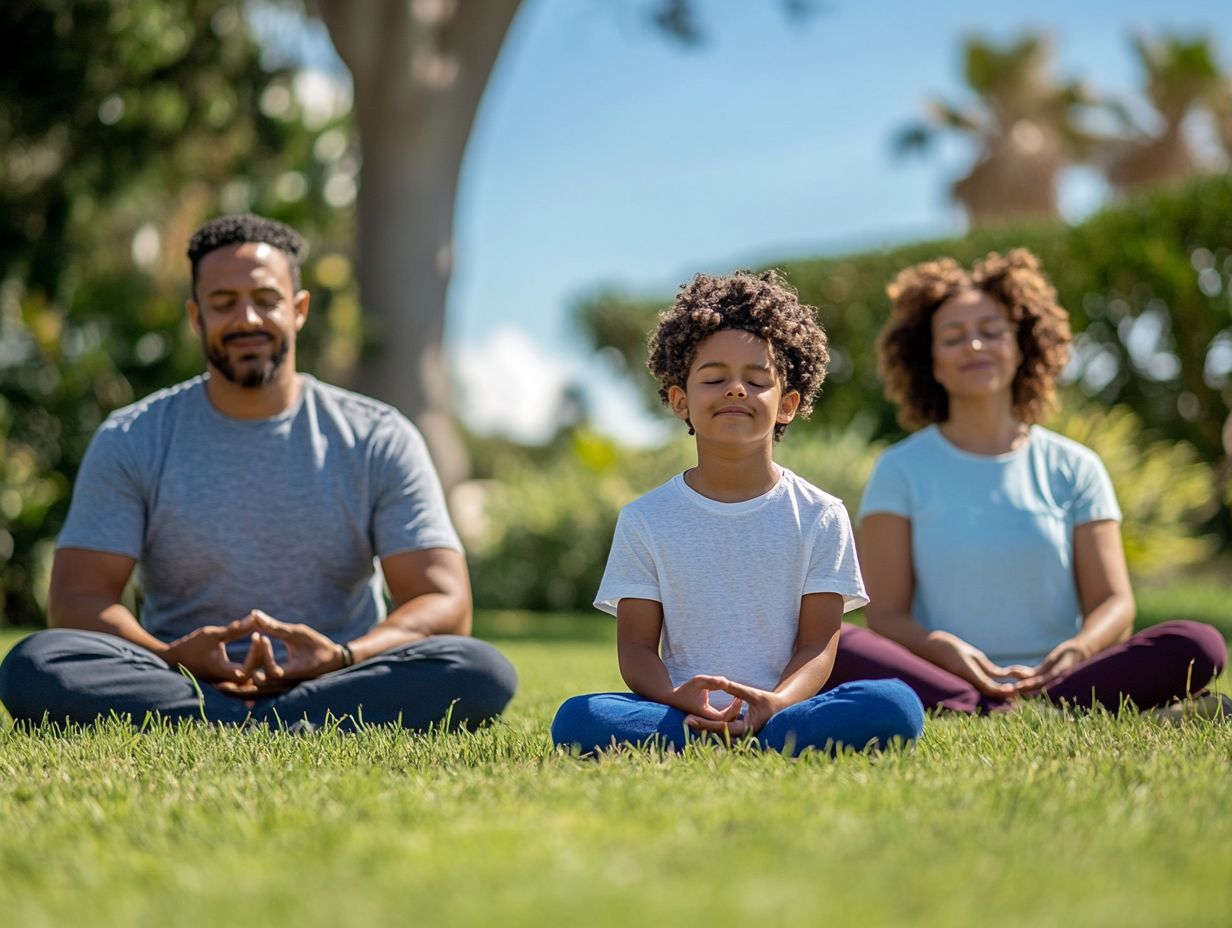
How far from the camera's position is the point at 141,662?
416 cm

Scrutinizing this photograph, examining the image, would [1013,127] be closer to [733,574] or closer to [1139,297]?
[1139,297]

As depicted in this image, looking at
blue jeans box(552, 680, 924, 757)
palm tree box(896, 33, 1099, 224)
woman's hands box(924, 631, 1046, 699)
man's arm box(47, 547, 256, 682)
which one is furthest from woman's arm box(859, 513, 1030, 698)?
palm tree box(896, 33, 1099, 224)

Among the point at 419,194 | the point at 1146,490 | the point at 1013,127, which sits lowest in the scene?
the point at 1146,490

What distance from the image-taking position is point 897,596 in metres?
4.82

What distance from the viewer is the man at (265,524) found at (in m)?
4.29

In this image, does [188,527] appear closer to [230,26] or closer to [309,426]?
[309,426]

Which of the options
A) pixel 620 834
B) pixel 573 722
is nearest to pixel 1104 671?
pixel 573 722

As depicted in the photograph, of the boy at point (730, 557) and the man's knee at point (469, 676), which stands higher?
the boy at point (730, 557)

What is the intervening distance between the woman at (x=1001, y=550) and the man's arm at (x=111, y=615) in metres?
1.97

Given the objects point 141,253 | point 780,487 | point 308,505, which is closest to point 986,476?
point 780,487

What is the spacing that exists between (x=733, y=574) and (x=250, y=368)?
6.51 ft

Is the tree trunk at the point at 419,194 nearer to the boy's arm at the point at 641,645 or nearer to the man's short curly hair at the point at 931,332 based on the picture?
the man's short curly hair at the point at 931,332

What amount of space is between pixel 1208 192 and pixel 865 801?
10.6m

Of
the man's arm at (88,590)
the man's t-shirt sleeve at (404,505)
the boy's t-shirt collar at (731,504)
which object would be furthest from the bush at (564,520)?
the boy's t-shirt collar at (731,504)
